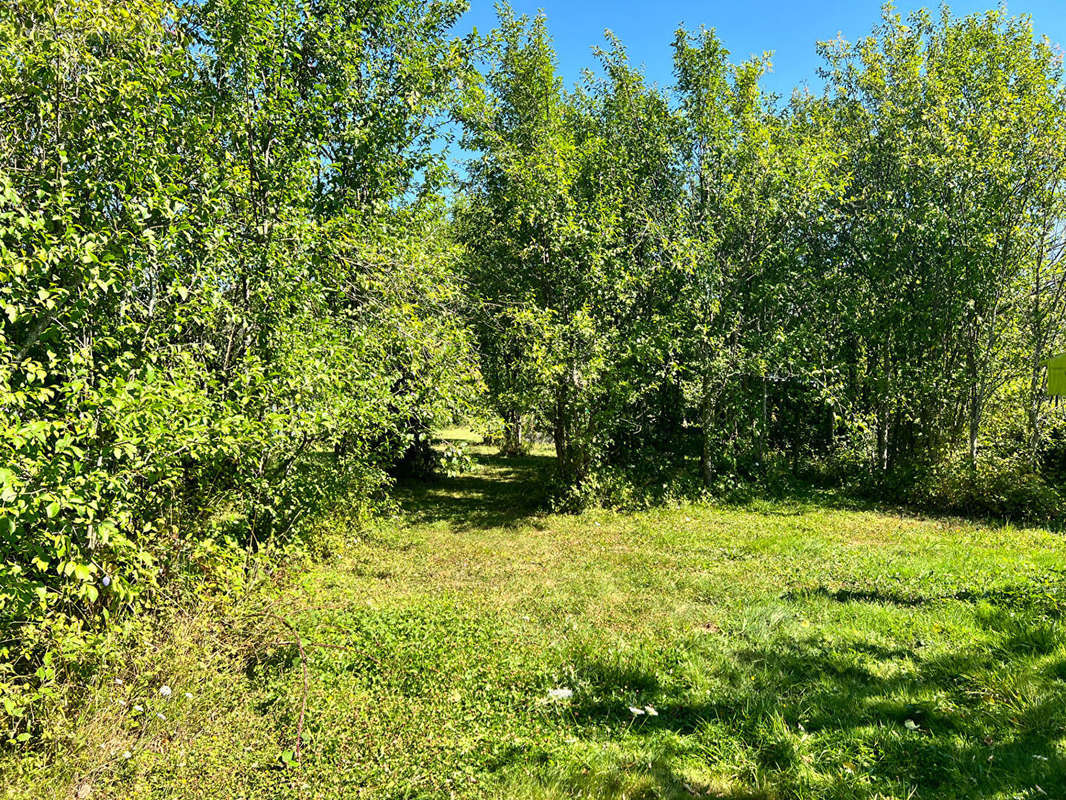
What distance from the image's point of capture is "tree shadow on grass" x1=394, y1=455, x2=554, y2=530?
11.5 m

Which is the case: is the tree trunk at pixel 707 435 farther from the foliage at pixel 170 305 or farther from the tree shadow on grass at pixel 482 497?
the foliage at pixel 170 305

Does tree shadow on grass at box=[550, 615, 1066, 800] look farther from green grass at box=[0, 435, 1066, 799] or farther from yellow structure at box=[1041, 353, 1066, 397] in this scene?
yellow structure at box=[1041, 353, 1066, 397]

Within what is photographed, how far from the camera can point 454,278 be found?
1096 cm

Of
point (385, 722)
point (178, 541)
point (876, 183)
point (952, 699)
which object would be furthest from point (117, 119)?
point (876, 183)

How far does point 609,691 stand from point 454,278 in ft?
27.7

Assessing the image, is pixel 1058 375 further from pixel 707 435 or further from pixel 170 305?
pixel 707 435

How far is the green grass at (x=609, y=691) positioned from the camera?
3301mm

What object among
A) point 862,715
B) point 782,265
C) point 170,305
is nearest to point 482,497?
point 782,265

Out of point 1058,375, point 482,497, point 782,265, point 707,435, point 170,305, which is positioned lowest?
point 482,497

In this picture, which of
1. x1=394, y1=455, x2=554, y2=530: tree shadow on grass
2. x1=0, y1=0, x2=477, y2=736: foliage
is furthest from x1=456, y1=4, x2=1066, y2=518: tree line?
x1=0, y1=0, x2=477, y2=736: foliage

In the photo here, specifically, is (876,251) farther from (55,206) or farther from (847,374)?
(55,206)

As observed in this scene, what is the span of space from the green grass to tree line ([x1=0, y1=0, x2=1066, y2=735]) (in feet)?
2.49

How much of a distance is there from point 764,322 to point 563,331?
520cm

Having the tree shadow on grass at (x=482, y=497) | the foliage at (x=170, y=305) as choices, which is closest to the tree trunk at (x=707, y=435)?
the tree shadow on grass at (x=482, y=497)
